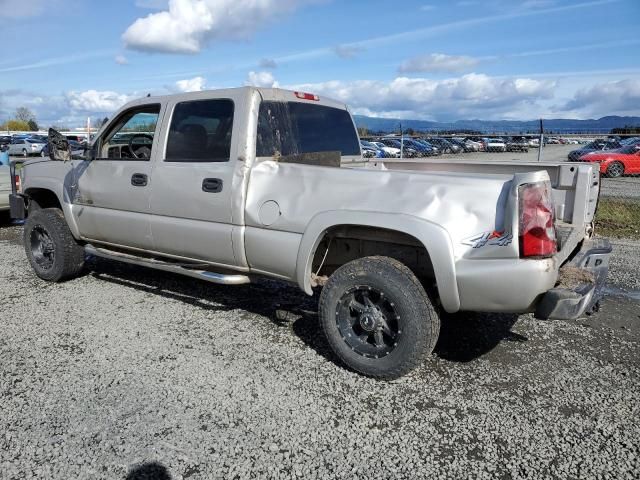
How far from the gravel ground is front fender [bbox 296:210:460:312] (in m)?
0.72

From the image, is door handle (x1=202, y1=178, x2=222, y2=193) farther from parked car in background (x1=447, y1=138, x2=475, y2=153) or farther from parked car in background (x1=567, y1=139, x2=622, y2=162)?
parked car in background (x1=447, y1=138, x2=475, y2=153)

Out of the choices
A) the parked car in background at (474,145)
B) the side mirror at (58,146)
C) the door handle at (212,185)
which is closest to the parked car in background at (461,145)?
the parked car in background at (474,145)

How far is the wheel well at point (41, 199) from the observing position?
5.80 m

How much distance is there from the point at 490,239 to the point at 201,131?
2.52m

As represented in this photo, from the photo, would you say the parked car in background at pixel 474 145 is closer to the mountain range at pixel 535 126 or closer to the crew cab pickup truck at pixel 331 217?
the mountain range at pixel 535 126

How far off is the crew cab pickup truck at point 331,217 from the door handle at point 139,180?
0.6 inches

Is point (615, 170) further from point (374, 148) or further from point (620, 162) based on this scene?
point (374, 148)

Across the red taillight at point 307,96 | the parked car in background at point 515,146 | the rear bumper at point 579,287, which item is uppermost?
the red taillight at point 307,96

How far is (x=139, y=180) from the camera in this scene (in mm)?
4648

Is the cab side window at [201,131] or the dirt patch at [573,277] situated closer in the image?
the dirt patch at [573,277]

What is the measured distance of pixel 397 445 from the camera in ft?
9.25

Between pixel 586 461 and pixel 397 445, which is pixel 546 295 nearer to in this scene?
pixel 586 461

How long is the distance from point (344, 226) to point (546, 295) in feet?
4.39

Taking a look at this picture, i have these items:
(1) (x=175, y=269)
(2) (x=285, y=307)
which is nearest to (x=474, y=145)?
(2) (x=285, y=307)
